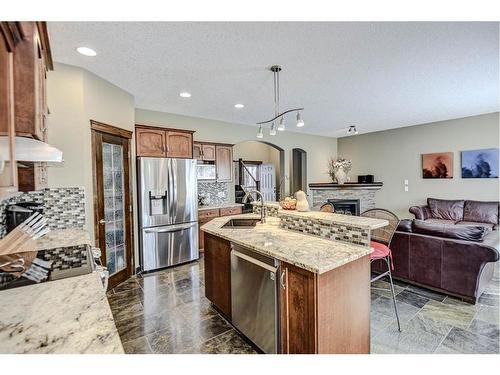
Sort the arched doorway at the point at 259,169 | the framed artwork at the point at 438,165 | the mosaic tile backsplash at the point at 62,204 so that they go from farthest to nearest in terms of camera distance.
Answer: the arched doorway at the point at 259,169
the framed artwork at the point at 438,165
the mosaic tile backsplash at the point at 62,204

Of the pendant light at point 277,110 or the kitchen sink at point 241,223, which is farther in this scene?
the pendant light at point 277,110

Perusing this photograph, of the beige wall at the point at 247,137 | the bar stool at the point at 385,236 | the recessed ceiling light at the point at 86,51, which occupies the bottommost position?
the bar stool at the point at 385,236

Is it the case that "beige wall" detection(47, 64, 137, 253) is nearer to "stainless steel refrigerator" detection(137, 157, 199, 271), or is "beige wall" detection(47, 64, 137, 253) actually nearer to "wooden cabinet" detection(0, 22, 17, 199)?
"stainless steel refrigerator" detection(137, 157, 199, 271)

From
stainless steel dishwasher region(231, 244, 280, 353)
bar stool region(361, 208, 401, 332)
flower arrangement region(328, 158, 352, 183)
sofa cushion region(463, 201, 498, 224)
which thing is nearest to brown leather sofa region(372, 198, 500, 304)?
bar stool region(361, 208, 401, 332)

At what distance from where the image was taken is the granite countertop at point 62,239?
2.03 m

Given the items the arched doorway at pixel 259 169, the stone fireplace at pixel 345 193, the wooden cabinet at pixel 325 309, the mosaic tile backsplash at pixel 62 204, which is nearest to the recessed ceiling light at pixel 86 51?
the mosaic tile backsplash at pixel 62 204

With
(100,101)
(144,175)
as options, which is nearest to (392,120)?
(144,175)

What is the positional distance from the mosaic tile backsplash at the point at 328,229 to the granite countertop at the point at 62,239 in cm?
178

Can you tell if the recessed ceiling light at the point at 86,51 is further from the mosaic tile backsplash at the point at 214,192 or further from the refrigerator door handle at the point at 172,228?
the mosaic tile backsplash at the point at 214,192

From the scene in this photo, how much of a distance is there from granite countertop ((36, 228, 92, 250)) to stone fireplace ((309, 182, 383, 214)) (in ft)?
17.9

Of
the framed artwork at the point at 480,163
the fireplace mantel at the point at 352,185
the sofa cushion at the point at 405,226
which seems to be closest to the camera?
the sofa cushion at the point at 405,226

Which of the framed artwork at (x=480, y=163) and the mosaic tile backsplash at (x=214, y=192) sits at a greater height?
the framed artwork at (x=480, y=163)
